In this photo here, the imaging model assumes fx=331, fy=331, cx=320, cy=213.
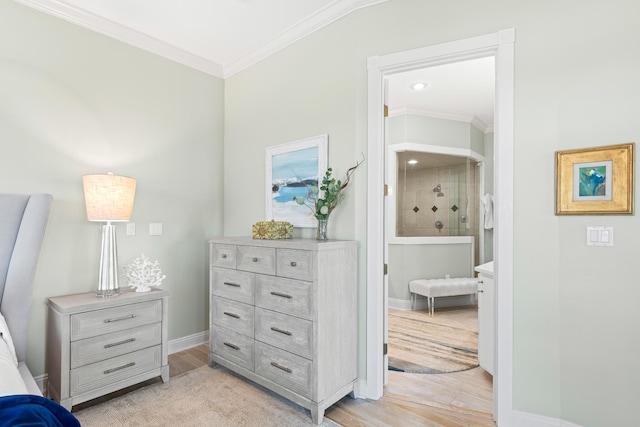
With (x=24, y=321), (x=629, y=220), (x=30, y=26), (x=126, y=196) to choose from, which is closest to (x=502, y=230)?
(x=629, y=220)

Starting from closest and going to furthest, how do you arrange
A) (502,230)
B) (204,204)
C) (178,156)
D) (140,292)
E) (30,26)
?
(502,230)
(30,26)
(140,292)
(178,156)
(204,204)

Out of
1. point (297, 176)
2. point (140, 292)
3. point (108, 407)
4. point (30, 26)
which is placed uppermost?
point (30, 26)

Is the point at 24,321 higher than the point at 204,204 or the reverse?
the reverse

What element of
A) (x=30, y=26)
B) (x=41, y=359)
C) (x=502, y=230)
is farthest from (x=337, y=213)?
(x=30, y=26)

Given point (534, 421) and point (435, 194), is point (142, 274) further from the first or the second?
point (435, 194)

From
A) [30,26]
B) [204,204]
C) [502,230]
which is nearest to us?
[502,230]

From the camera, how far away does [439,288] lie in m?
4.45

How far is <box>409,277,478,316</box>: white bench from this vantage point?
4.43 m

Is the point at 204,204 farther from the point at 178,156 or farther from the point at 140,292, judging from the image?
the point at 140,292

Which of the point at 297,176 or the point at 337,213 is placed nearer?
the point at 337,213

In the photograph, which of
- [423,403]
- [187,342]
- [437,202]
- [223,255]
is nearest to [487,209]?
[437,202]

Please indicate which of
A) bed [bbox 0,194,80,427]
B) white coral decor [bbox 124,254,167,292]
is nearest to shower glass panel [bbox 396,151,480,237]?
white coral decor [bbox 124,254,167,292]

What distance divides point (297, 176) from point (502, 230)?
1630 millimetres

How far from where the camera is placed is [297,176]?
2.88 metres
